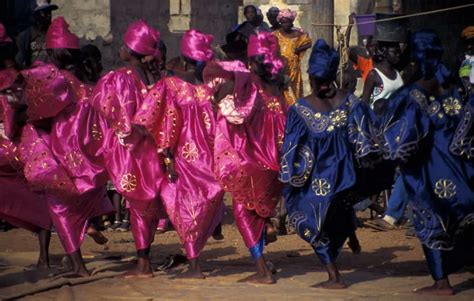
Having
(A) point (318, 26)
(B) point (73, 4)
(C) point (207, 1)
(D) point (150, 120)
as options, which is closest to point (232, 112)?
(D) point (150, 120)

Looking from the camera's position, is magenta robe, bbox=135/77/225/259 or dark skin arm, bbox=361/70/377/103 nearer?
magenta robe, bbox=135/77/225/259

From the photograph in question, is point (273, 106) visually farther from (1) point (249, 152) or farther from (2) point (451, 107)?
(2) point (451, 107)

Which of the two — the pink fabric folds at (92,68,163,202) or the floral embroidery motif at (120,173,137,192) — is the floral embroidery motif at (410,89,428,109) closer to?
the pink fabric folds at (92,68,163,202)

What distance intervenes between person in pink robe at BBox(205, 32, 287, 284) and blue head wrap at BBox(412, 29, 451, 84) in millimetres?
1354

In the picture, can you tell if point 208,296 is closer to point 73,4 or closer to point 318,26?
point 318,26

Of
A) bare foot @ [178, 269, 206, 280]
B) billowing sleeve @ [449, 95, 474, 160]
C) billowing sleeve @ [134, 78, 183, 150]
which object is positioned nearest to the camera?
billowing sleeve @ [449, 95, 474, 160]

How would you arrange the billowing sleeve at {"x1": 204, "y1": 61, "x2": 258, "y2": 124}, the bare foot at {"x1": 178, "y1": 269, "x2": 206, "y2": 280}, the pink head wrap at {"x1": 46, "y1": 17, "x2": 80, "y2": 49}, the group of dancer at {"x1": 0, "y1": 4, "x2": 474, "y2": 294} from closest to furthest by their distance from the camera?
1. the group of dancer at {"x1": 0, "y1": 4, "x2": 474, "y2": 294}
2. the billowing sleeve at {"x1": 204, "y1": 61, "x2": 258, "y2": 124}
3. the bare foot at {"x1": 178, "y1": 269, "x2": 206, "y2": 280}
4. the pink head wrap at {"x1": 46, "y1": 17, "x2": 80, "y2": 49}

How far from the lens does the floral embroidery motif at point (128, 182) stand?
11.0 meters

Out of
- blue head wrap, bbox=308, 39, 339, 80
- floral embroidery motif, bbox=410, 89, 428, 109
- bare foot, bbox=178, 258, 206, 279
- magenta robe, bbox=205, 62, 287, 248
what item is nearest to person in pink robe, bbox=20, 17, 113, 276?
bare foot, bbox=178, 258, 206, 279

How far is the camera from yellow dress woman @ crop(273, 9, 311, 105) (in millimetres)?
16814

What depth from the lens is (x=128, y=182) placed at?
11039 mm

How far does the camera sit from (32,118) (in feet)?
36.6

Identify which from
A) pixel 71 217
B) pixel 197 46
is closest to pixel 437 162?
pixel 197 46

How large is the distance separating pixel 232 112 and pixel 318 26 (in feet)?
15.7
